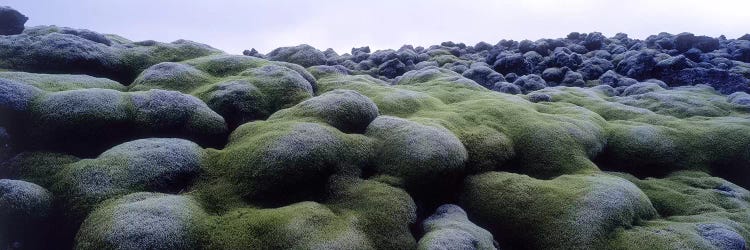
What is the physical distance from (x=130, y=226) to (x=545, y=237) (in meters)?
12.7

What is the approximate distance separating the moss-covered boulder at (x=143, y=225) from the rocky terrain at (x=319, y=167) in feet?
0.17

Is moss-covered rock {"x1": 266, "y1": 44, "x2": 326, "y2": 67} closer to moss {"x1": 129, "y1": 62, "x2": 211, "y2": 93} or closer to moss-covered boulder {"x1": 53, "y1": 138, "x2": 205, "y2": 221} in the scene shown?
moss {"x1": 129, "y1": 62, "x2": 211, "y2": 93}

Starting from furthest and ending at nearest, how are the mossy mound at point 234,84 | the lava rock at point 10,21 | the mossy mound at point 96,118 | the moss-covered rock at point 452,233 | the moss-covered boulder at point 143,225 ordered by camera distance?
1. the lava rock at point 10,21
2. the mossy mound at point 234,84
3. the mossy mound at point 96,118
4. the moss-covered rock at point 452,233
5. the moss-covered boulder at point 143,225

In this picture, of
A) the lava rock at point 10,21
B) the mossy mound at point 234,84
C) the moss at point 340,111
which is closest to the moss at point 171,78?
the mossy mound at point 234,84

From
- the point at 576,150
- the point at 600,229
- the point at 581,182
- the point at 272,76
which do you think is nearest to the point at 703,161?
the point at 576,150

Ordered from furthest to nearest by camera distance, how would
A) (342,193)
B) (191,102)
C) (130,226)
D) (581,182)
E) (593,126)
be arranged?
(593,126)
(191,102)
(581,182)
(342,193)
(130,226)

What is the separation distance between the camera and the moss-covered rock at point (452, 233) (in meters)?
13.1

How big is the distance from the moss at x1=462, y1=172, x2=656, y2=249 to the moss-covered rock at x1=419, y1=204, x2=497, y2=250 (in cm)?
131

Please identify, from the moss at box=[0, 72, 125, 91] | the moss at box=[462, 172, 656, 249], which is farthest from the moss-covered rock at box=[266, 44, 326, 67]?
the moss at box=[462, 172, 656, 249]

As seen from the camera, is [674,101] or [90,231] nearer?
[90,231]

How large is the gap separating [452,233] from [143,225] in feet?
28.6

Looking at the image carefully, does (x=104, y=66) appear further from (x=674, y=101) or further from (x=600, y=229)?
(x=674, y=101)

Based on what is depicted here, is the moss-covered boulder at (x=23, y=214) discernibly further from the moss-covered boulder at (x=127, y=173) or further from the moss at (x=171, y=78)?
the moss at (x=171, y=78)

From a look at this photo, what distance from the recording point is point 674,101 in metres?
31.7
